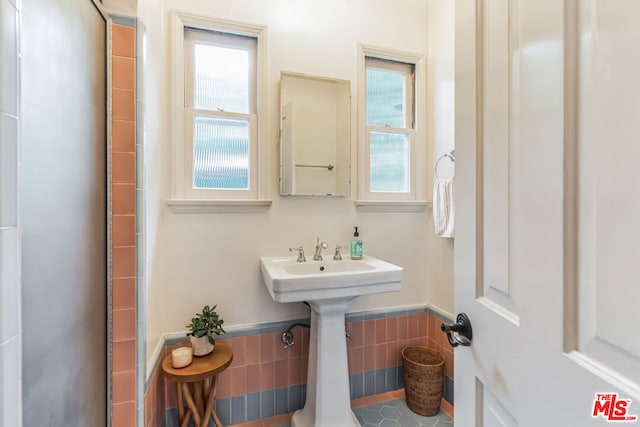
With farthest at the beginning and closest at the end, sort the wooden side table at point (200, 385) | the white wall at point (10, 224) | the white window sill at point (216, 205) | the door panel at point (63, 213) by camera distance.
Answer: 1. the white window sill at point (216, 205)
2. the wooden side table at point (200, 385)
3. the door panel at point (63, 213)
4. the white wall at point (10, 224)

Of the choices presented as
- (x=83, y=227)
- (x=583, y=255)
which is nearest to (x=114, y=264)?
(x=83, y=227)

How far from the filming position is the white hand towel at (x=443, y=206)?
1724 millimetres

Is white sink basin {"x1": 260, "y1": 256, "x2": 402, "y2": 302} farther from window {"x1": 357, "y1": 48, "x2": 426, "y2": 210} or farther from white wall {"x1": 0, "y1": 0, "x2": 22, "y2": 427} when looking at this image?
white wall {"x1": 0, "y1": 0, "x2": 22, "y2": 427}

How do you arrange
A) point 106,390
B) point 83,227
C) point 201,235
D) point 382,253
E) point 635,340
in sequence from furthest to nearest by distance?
point 382,253 < point 201,235 < point 106,390 < point 83,227 < point 635,340

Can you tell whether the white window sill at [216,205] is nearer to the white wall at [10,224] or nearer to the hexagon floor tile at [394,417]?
the white wall at [10,224]

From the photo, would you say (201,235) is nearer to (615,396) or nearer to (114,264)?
(114,264)

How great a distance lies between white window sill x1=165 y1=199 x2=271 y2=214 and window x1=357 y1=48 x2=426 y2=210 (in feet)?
2.28

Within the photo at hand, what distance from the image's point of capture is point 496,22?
1.90 feet

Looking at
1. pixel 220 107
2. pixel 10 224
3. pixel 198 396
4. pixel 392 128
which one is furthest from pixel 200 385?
pixel 392 128

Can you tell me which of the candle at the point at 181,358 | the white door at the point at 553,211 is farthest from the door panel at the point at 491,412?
the candle at the point at 181,358

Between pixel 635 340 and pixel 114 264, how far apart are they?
135cm

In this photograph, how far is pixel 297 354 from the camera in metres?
1.77

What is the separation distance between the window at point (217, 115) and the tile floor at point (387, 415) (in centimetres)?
126

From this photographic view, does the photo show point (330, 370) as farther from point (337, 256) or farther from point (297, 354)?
point (337, 256)
